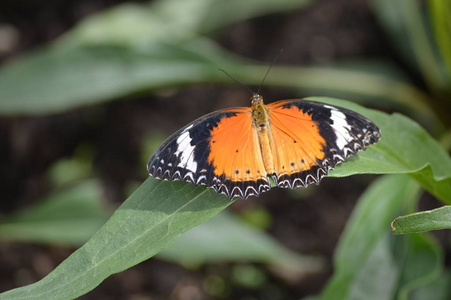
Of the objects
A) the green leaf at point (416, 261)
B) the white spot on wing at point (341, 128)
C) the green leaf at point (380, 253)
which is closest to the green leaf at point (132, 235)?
the white spot on wing at point (341, 128)

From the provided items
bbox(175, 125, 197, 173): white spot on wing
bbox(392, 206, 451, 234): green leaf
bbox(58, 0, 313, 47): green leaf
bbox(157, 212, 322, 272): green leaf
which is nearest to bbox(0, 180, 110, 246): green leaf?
bbox(157, 212, 322, 272): green leaf

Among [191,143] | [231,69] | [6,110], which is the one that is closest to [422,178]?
[191,143]

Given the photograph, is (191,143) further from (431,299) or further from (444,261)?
(444,261)

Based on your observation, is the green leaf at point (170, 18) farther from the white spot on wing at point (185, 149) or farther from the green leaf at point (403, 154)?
the green leaf at point (403, 154)

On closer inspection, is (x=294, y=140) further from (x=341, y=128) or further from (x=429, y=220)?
(x=429, y=220)

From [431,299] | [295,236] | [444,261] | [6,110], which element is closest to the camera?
[431,299]

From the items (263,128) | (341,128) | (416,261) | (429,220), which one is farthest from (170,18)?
(429,220)
